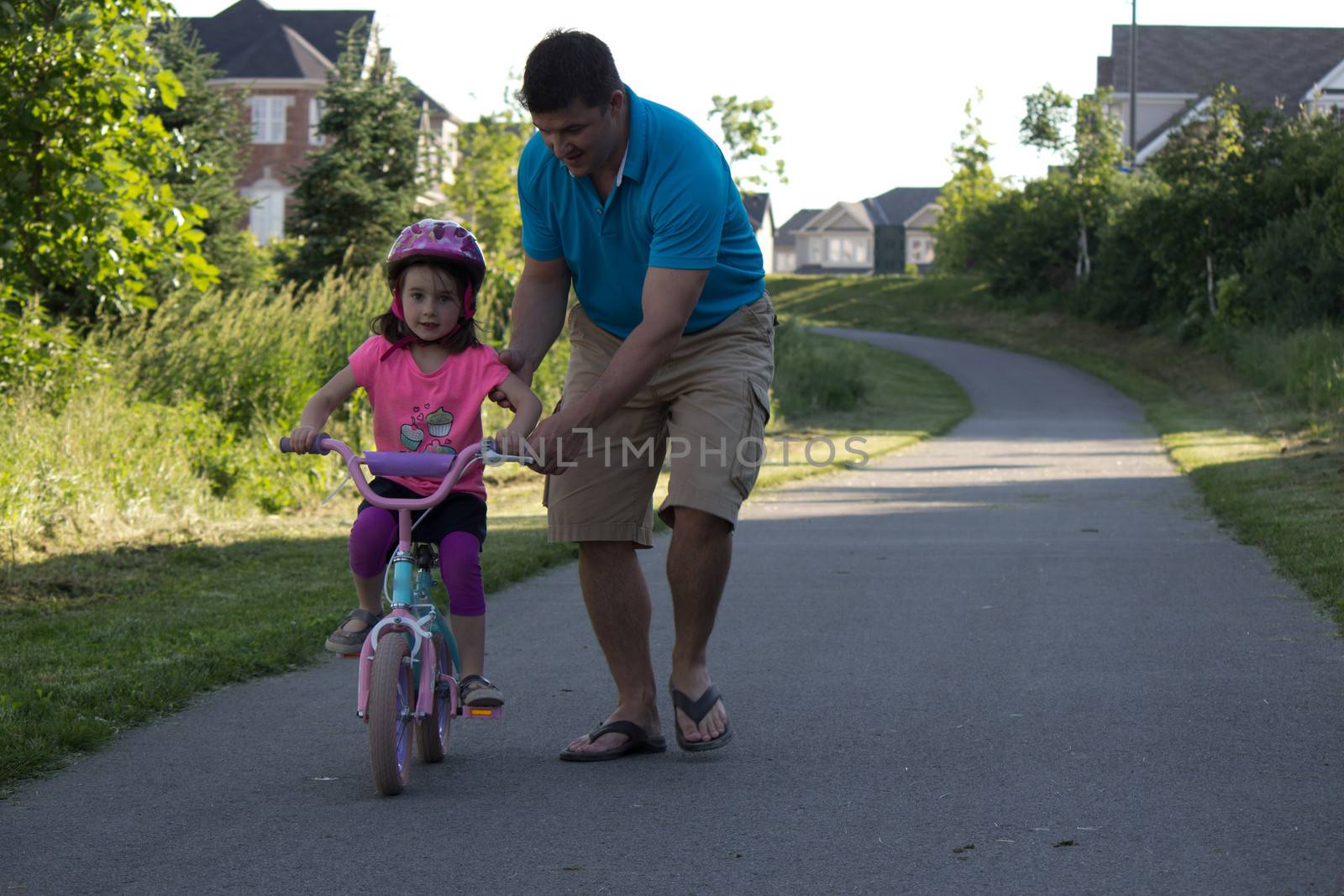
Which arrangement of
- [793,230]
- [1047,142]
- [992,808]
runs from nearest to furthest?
[992,808] < [1047,142] < [793,230]

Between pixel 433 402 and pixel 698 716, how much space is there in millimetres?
1260

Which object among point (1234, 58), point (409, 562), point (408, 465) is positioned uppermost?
point (1234, 58)

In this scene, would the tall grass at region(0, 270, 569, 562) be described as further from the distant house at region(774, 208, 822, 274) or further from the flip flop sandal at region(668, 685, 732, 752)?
the distant house at region(774, 208, 822, 274)

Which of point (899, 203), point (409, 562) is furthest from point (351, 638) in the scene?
point (899, 203)

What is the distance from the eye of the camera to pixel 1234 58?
217 feet

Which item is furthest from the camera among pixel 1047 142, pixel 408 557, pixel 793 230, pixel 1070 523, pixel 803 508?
pixel 793 230

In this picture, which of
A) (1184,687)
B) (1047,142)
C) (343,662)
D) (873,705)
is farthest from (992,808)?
(1047,142)

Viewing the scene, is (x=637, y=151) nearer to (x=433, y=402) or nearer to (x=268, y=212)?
(x=433, y=402)

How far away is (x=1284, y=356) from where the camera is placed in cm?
2914

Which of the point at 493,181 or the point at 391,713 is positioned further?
the point at 493,181

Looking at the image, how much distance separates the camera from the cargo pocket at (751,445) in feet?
16.6

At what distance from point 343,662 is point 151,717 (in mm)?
1207

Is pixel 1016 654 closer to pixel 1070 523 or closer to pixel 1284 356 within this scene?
pixel 1070 523

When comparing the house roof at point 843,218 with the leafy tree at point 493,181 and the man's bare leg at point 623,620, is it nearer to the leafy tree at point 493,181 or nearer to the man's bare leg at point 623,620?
the leafy tree at point 493,181
